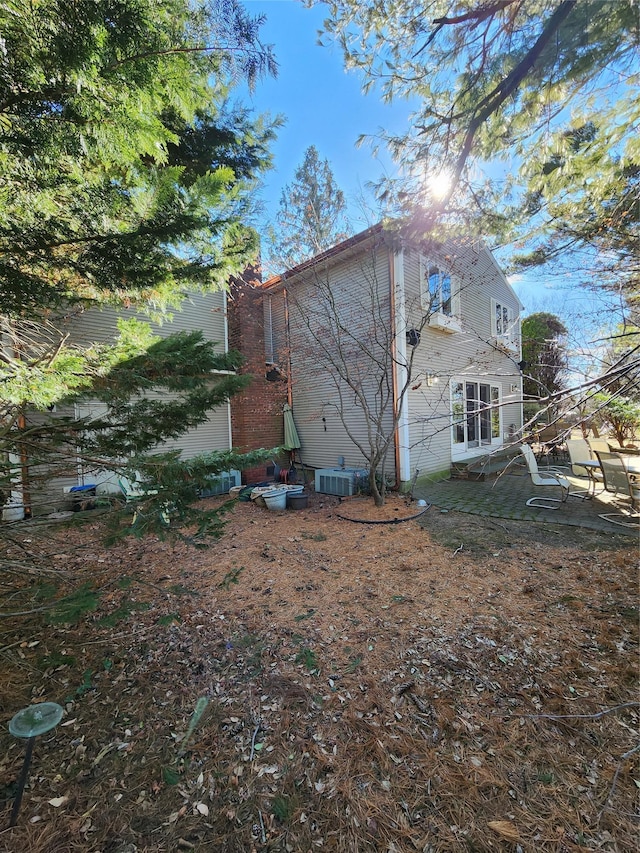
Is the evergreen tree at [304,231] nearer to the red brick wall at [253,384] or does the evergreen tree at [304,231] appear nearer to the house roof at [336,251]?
the house roof at [336,251]

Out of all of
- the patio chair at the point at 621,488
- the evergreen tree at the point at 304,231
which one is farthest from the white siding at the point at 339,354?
the patio chair at the point at 621,488

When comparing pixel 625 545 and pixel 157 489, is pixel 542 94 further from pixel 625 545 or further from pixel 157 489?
pixel 625 545

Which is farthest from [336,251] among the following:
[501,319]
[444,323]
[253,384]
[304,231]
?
[501,319]

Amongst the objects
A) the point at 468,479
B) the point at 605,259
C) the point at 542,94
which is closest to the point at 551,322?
the point at 468,479

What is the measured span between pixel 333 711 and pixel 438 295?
8202 mm

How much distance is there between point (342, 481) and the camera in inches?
310

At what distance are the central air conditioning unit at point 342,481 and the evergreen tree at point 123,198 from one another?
202 inches

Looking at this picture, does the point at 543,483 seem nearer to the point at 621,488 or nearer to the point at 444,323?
the point at 621,488

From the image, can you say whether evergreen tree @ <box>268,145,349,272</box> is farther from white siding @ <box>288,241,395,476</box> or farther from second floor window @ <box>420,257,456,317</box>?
second floor window @ <box>420,257,456,317</box>

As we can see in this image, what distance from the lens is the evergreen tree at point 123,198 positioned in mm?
1770

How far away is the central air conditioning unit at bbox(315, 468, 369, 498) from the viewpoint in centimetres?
774

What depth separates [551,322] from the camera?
49.7 feet

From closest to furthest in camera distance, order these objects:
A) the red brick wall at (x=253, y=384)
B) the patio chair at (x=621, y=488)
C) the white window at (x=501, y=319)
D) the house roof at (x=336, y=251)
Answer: the patio chair at (x=621, y=488) < the house roof at (x=336, y=251) < the red brick wall at (x=253, y=384) < the white window at (x=501, y=319)

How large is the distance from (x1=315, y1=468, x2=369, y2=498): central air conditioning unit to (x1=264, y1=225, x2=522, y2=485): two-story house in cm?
63
